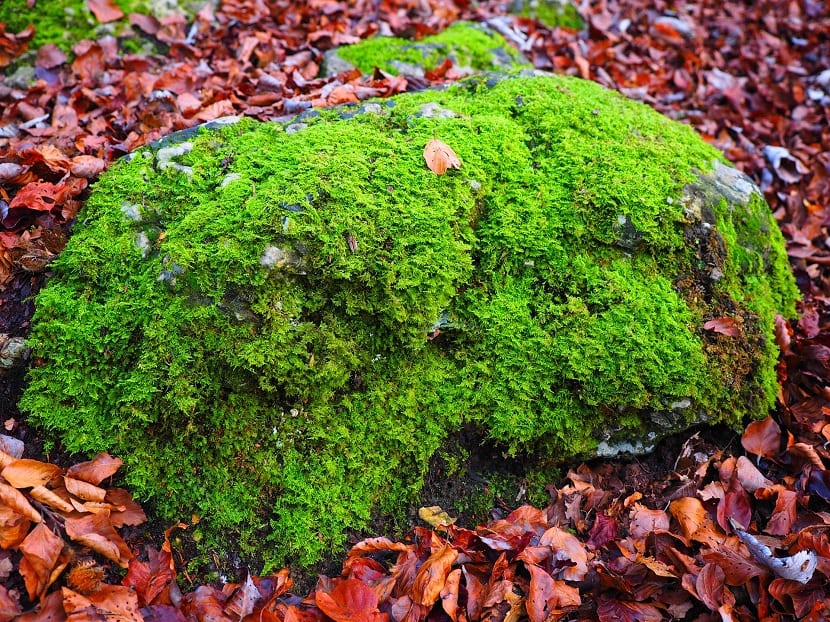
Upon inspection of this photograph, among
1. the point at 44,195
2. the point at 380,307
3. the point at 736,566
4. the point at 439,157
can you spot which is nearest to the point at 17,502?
the point at 44,195

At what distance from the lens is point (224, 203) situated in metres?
2.84

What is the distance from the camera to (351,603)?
241 cm

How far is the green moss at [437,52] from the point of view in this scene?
482 centimetres

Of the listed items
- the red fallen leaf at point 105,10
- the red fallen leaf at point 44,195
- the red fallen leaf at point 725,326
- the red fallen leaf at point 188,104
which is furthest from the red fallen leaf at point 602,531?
the red fallen leaf at point 105,10

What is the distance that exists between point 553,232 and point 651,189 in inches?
24.8

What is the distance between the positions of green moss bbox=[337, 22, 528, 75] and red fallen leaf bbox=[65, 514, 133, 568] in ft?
12.1

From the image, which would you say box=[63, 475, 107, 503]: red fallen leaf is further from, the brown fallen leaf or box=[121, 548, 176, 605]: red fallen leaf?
box=[121, 548, 176, 605]: red fallen leaf

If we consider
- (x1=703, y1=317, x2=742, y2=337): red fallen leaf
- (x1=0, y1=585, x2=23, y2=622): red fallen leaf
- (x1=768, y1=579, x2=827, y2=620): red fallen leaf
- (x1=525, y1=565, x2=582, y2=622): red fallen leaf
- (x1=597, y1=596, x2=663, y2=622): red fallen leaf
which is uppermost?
(x1=703, y1=317, x2=742, y2=337): red fallen leaf

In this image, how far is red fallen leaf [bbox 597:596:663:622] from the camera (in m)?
2.47

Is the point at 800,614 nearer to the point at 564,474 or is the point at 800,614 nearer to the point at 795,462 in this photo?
the point at 795,462

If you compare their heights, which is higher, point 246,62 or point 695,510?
point 246,62

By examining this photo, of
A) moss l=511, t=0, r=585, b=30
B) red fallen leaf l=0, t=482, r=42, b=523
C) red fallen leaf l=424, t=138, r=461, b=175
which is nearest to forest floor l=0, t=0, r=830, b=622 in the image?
red fallen leaf l=0, t=482, r=42, b=523

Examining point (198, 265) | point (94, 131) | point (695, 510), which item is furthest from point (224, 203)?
point (695, 510)

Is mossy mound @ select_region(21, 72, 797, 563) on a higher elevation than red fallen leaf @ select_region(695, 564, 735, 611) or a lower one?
higher
